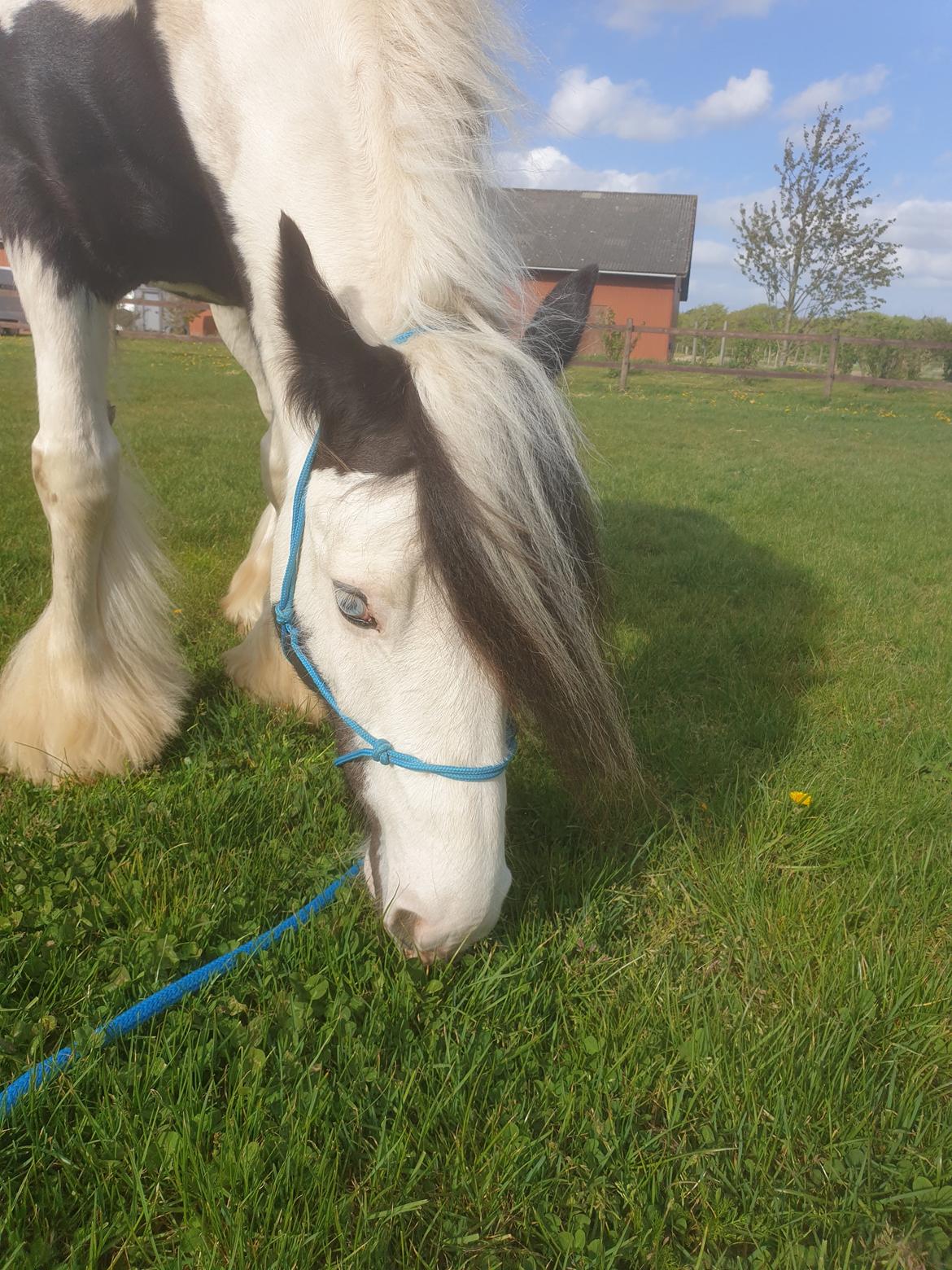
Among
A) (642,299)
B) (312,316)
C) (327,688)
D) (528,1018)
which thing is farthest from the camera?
(642,299)

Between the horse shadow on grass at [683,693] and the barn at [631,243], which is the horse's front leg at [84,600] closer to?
the horse shadow on grass at [683,693]

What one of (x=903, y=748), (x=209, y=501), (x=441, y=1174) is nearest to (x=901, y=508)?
(x=903, y=748)

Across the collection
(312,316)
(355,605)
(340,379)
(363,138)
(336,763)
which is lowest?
(336,763)

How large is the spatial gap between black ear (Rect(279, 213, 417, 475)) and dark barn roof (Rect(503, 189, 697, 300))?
32591 mm

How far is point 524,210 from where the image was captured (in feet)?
6.80

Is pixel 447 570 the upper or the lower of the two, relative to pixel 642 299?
lower

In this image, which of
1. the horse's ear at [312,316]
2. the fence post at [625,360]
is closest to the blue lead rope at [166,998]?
the horse's ear at [312,316]

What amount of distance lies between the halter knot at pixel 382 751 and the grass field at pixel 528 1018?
43cm

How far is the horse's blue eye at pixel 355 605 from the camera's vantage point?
5.47ft

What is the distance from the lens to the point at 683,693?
133 inches

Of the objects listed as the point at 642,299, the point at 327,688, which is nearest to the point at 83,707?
the point at 327,688

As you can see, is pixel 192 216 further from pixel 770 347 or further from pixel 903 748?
pixel 770 347

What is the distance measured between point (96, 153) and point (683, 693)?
101 inches

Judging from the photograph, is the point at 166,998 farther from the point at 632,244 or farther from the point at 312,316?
the point at 632,244
